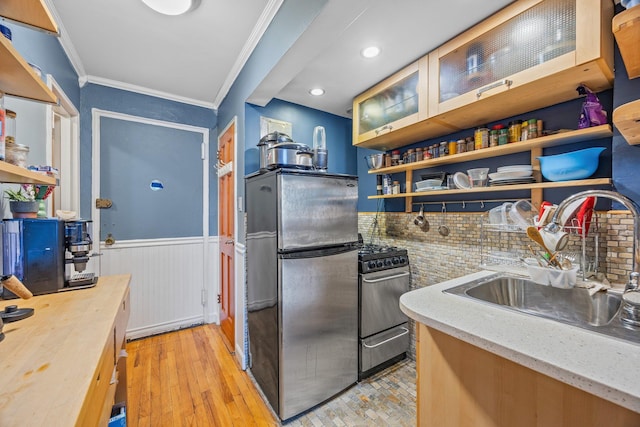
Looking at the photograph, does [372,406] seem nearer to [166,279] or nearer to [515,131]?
[515,131]

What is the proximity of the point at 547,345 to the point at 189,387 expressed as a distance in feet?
7.13

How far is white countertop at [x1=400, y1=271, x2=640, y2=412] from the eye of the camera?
22.3 inches

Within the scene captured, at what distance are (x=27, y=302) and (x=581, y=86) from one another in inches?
110

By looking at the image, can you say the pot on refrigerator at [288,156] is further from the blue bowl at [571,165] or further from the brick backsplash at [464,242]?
the blue bowl at [571,165]

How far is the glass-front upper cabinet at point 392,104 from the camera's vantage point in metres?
1.76

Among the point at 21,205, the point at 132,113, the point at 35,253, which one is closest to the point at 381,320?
the point at 35,253

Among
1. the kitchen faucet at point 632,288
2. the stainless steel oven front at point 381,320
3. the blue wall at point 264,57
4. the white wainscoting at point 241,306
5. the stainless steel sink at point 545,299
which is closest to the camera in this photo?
the kitchen faucet at point 632,288

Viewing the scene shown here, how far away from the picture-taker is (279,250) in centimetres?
159

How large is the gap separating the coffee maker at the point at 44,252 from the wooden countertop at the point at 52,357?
0.34 feet

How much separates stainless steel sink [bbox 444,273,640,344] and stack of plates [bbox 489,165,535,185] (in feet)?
1.85

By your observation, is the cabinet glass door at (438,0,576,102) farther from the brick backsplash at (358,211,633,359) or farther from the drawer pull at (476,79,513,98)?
the brick backsplash at (358,211,633,359)

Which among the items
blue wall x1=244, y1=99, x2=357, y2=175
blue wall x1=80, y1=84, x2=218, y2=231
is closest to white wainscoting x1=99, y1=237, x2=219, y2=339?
blue wall x1=80, y1=84, x2=218, y2=231

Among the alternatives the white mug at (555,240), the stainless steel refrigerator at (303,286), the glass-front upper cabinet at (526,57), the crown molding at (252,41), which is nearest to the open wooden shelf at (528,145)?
the glass-front upper cabinet at (526,57)

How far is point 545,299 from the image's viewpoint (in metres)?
1.21
